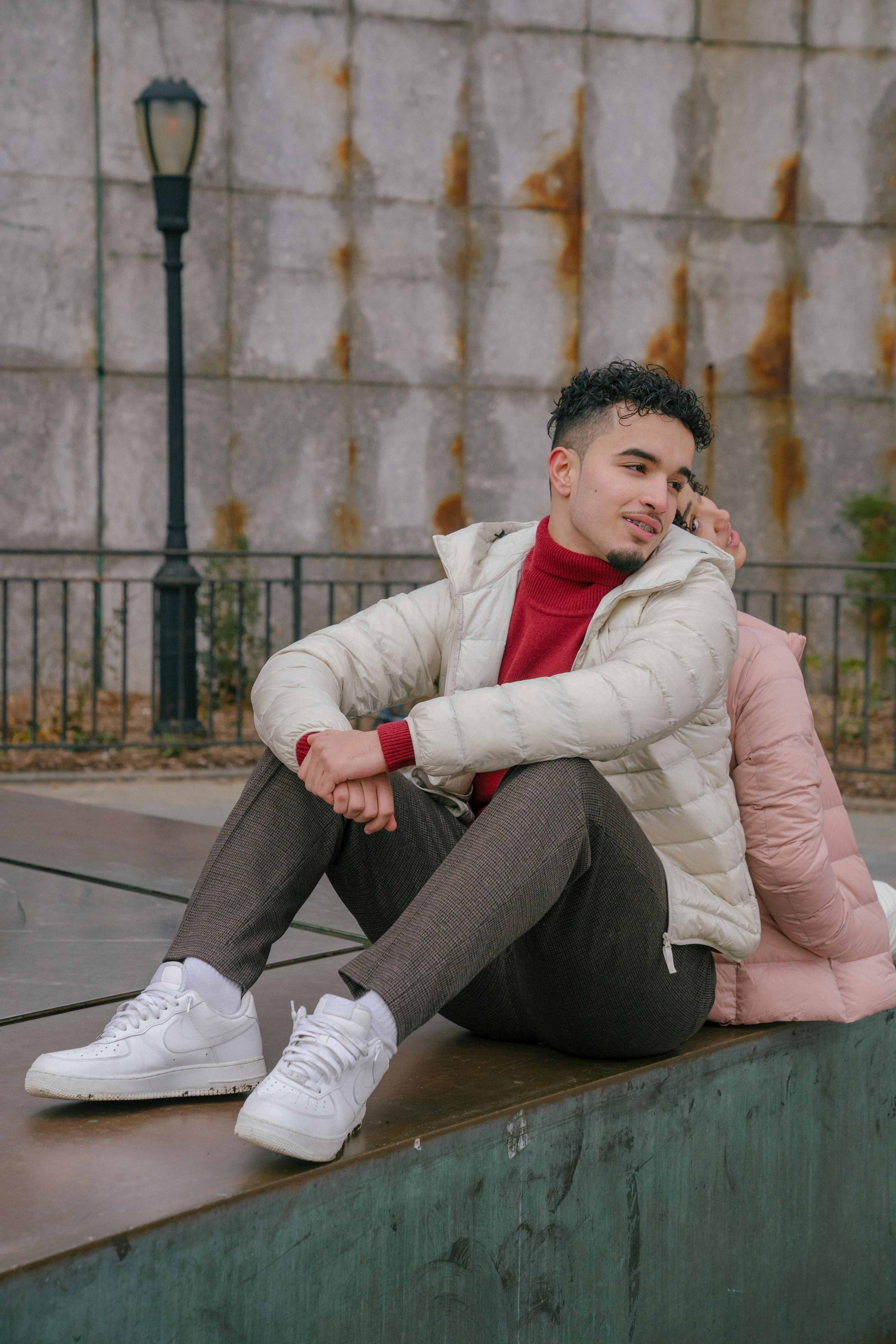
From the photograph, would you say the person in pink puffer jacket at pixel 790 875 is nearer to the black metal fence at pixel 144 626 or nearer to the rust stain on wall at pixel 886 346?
the black metal fence at pixel 144 626

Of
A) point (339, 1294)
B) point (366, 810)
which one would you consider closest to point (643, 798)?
point (366, 810)

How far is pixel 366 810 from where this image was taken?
234 cm

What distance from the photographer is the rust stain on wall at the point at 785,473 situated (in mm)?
10914

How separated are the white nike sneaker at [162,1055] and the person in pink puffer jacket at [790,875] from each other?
880 millimetres

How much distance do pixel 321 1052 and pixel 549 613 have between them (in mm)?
964

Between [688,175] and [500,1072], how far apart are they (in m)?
9.40

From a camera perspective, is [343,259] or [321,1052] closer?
[321,1052]

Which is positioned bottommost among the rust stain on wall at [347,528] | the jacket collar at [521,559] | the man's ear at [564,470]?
the rust stain on wall at [347,528]

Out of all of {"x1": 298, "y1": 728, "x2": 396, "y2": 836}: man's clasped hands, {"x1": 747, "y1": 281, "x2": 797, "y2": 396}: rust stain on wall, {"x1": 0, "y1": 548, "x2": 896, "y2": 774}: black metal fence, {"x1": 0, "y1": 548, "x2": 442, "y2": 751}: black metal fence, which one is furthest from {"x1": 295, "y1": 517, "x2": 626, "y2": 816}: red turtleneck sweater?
{"x1": 747, "y1": 281, "x2": 797, "y2": 396}: rust stain on wall

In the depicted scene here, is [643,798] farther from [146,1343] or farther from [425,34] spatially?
[425,34]

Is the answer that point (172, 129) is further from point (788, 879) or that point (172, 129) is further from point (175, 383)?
point (788, 879)

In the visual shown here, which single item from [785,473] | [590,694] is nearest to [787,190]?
[785,473]

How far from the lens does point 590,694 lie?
7.54 feet

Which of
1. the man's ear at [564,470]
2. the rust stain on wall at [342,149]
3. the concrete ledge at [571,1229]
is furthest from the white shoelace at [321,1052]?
the rust stain on wall at [342,149]
